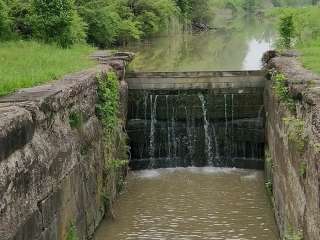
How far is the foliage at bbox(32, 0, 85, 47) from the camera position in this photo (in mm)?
19016

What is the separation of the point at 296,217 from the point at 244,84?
828 centimetres

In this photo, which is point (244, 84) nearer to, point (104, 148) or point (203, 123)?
point (203, 123)

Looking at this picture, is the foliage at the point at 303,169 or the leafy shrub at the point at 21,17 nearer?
the foliage at the point at 303,169

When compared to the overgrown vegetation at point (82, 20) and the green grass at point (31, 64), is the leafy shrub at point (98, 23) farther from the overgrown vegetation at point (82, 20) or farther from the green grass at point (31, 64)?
the green grass at point (31, 64)

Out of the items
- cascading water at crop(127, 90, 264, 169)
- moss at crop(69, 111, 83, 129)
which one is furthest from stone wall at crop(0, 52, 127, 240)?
cascading water at crop(127, 90, 264, 169)

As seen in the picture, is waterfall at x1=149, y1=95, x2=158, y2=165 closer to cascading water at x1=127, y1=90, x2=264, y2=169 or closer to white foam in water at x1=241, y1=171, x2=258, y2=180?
cascading water at x1=127, y1=90, x2=264, y2=169

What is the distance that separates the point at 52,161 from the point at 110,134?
13.6 ft

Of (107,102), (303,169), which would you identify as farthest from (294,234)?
(107,102)

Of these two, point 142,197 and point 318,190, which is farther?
point 142,197

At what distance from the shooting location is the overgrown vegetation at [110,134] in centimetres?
1130

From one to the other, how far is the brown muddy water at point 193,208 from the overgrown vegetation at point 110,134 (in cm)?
38

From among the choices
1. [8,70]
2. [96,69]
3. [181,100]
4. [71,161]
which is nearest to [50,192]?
[71,161]

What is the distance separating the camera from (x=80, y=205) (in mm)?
9297

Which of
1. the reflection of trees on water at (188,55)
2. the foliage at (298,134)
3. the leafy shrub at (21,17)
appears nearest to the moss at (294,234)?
the foliage at (298,134)
